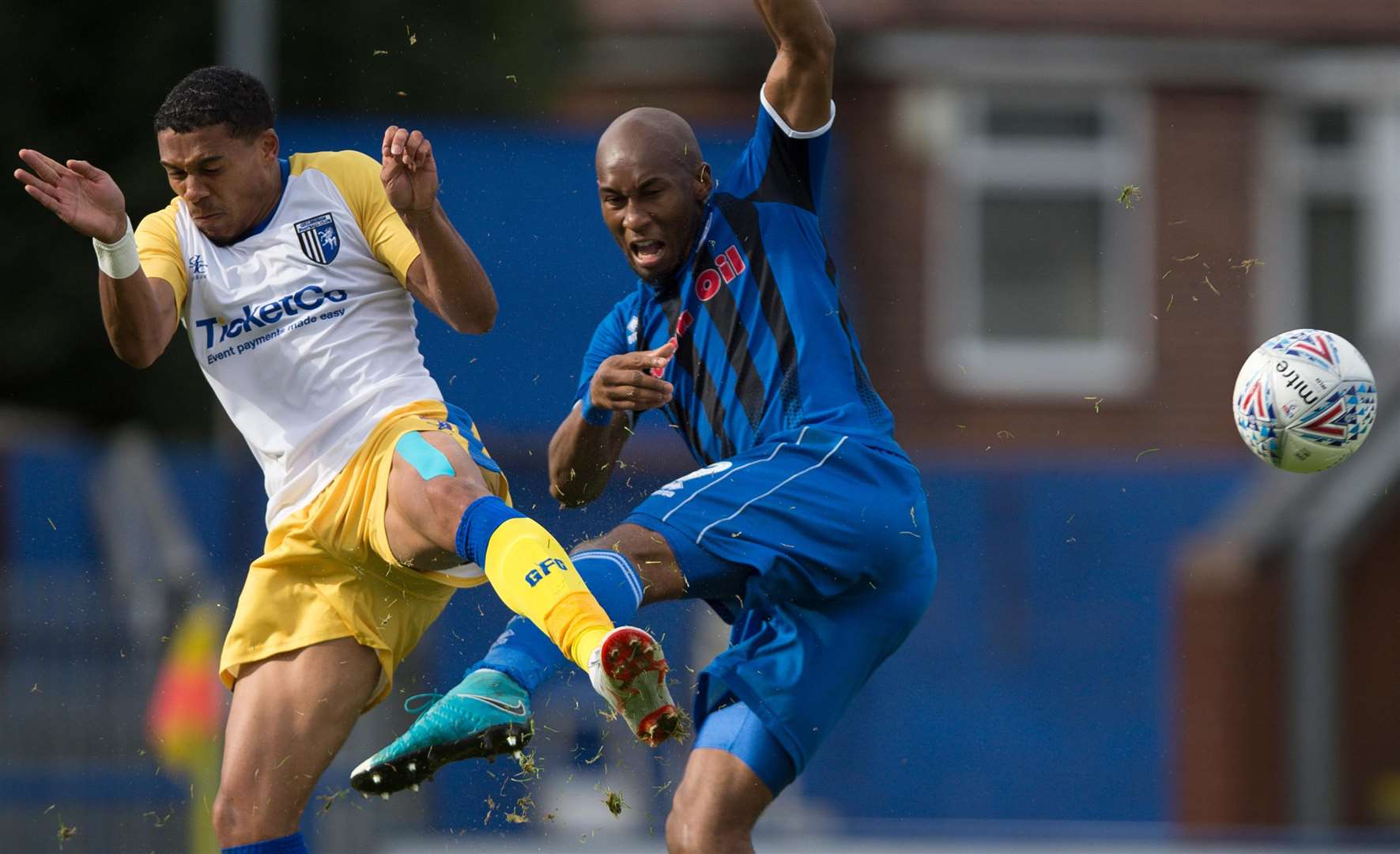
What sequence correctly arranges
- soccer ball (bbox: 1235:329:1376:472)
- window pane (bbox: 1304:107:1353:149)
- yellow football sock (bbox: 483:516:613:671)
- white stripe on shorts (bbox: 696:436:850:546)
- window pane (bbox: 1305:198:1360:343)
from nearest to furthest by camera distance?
yellow football sock (bbox: 483:516:613:671) < white stripe on shorts (bbox: 696:436:850:546) < soccer ball (bbox: 1235:329:1376:472) < window pane (bbox: 1304:107:1353:149) < window pane (bbox: 1305:198:1360:343)

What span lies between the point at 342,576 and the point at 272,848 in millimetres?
804

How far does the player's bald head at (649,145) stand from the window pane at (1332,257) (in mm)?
13871

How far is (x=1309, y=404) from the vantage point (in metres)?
5.90

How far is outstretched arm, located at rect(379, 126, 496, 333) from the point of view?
17.3 ft

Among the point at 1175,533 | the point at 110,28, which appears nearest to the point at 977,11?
the point at 1175,533

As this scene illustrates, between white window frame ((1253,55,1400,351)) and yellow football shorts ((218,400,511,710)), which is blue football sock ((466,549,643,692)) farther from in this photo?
white window frame ((1253,55,1400,351))

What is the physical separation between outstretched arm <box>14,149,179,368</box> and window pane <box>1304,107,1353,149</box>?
1481 centimetres

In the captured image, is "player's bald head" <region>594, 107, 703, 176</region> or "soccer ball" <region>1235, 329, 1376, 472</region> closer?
"player's bald head" <region>594, 107, 703, 176</region>

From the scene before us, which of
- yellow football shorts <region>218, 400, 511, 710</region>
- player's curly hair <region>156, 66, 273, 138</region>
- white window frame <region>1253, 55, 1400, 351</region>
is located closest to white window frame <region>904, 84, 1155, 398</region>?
white window frame <region>1253, 55, 1400, 351</region>

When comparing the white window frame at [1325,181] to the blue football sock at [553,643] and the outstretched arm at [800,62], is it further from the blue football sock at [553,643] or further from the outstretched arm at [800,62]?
the blue football sock at [553,643]

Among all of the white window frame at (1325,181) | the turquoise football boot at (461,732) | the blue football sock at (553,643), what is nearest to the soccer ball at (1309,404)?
the blue football sock at (553,643)

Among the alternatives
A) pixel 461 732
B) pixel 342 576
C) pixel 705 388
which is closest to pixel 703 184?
pixel 705 388

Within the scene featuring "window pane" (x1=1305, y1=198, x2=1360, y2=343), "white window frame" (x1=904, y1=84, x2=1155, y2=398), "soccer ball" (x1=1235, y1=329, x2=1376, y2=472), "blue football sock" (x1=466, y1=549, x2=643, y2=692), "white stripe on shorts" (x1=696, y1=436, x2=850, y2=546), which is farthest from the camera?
"window pane" (x1=1305, y1=198, x2=1360, y2=343)

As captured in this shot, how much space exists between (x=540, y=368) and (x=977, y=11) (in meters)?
6.99
